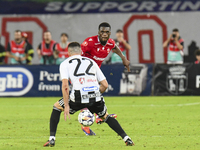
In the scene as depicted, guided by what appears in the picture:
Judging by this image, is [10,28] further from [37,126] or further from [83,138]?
[83,138]

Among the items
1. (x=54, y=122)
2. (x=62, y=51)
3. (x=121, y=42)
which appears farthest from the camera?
(x=62, y=51)

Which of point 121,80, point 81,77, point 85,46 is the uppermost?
point 85,46

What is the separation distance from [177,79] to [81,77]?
32.5ft

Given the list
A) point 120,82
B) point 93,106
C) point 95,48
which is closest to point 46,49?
point 120,82

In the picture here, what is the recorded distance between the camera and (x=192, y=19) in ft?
68.7

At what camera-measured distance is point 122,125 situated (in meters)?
9.54

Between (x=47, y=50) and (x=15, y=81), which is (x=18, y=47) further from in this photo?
(x=15, y=81)

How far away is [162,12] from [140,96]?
6244 millimetres

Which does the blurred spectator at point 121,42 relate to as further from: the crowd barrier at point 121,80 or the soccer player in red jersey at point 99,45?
the soccer player in red jersey at point 99,45

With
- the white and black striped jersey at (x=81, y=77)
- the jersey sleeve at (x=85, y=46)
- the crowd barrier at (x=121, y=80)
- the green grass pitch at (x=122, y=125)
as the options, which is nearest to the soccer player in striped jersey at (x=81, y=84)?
the white and black striped jersey at (x=81, y=77)

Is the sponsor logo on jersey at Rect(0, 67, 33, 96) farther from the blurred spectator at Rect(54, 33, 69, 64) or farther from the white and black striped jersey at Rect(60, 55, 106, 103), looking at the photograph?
the white and black striped jersey at Rect(60, 55, 106, 103)

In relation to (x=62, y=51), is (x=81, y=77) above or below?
below

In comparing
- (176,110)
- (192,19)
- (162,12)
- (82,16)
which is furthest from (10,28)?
(176,110)

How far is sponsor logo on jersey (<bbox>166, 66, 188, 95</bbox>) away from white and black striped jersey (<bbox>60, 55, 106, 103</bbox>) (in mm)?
9685
